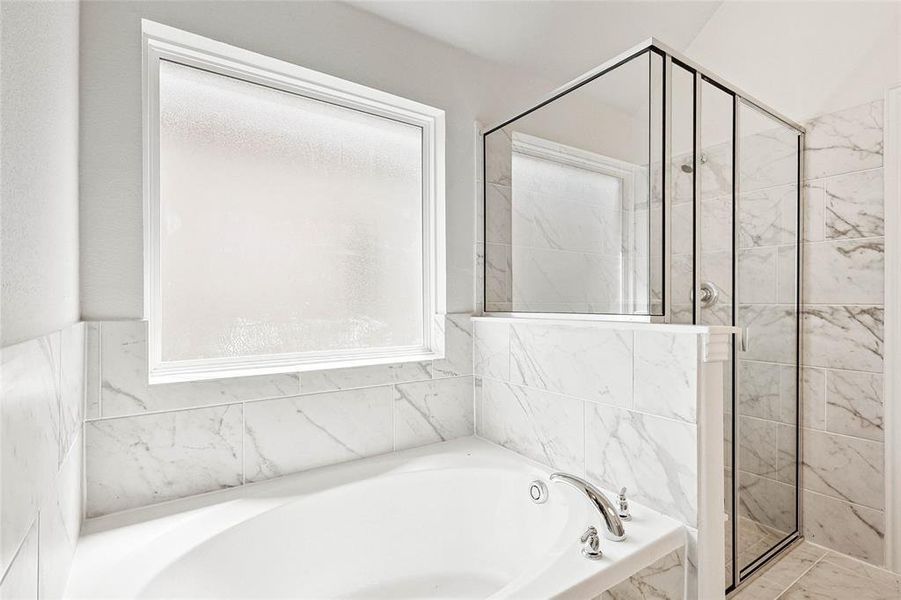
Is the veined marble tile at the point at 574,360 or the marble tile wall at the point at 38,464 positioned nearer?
the marble tile wall at the point at 38,464

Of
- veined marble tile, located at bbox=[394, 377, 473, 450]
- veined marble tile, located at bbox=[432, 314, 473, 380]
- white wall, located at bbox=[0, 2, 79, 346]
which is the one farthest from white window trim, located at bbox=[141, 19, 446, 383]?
white wall, located at bbox=[0, 2, 79, 346]

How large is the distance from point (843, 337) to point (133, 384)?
98.9 inches

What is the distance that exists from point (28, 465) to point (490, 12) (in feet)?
6.64

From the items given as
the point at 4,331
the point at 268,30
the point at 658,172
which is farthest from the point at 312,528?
the point at 268,30

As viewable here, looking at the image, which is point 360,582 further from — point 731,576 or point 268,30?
point 268,30

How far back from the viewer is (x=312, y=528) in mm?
1454

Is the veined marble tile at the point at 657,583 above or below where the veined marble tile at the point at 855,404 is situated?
below

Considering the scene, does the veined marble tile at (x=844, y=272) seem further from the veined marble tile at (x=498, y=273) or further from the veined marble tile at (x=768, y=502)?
the veined marble tile at (x=498, y=273)

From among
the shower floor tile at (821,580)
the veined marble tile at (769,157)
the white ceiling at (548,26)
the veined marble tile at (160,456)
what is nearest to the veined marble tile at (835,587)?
the shower floor tile at (821,580)

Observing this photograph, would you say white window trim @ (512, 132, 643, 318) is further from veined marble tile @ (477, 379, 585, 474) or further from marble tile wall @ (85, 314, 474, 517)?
marble tile wall @ (85, 314, 474, 517)

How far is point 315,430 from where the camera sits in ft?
5.43

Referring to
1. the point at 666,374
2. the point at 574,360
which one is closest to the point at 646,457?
the point at 666,374

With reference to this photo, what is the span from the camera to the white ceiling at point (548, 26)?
184 centimetres

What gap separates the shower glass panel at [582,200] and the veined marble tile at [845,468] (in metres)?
1.18
